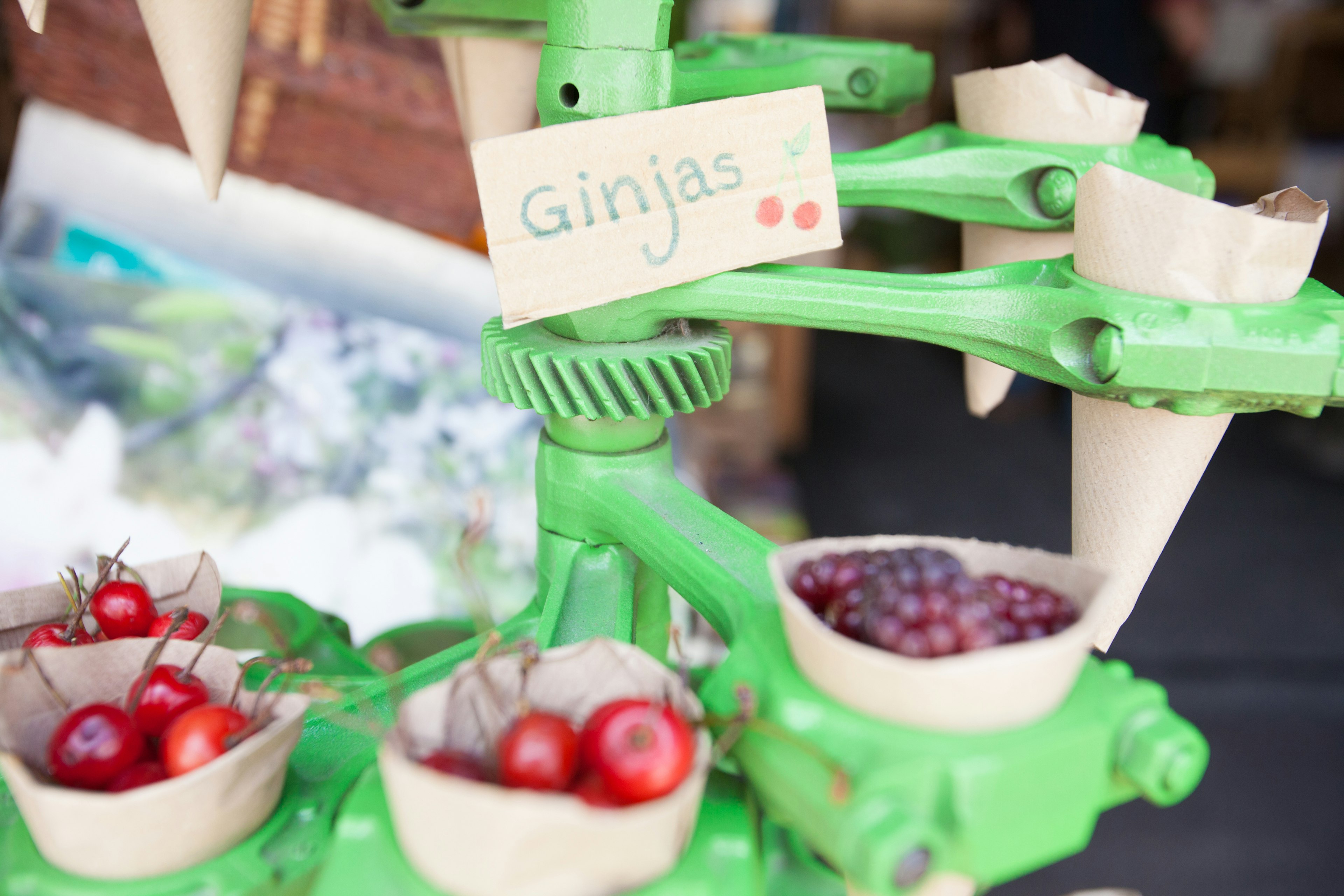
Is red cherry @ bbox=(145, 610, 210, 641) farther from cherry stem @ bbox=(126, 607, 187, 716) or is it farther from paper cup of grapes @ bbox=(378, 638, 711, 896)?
paper cup of grapes @ bbox=(378, 638, 711, 896)

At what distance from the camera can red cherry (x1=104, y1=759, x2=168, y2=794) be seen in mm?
622

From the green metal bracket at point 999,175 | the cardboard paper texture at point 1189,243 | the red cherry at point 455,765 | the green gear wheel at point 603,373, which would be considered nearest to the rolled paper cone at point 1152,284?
the cardboard paper texture at point 1189,243

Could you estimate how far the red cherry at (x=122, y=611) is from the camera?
778 millimetres

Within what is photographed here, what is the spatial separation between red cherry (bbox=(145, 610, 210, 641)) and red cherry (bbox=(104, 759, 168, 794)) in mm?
121

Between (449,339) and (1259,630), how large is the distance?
2.27m

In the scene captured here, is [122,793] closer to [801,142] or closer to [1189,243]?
[801,142]

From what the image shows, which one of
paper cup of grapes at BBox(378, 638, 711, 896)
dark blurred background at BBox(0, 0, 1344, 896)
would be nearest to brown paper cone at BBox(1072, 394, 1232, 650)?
paper cup of grapes at BBox(378, 638, 711, 896)

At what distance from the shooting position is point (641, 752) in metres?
0.55

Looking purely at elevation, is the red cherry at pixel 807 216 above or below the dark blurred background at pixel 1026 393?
above

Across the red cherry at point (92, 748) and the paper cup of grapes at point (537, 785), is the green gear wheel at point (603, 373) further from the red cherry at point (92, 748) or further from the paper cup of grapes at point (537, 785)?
the red cherry at point (92, 748)

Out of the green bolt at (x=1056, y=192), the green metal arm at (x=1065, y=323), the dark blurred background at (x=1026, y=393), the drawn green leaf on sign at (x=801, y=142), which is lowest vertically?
the dark blurred background at (x=1026, y=393)

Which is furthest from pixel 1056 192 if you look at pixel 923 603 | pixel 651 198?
pixel 923 603

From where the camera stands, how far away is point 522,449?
69.9 inches

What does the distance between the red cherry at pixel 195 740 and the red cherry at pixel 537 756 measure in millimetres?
192
